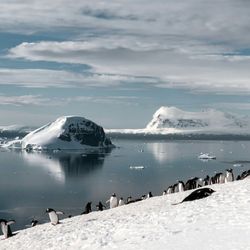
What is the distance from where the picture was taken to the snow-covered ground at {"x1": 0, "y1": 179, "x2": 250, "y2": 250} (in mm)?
15984

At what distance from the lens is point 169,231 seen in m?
17.4

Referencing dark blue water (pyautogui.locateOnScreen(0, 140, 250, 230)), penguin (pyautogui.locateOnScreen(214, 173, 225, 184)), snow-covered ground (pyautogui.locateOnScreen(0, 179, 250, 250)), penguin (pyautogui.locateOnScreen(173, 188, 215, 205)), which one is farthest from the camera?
dark blue water (pyautogui.locateOnScreen(0, 140, 250, 230))

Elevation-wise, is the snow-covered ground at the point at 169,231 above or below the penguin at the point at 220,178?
above

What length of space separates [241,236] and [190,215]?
3.66m

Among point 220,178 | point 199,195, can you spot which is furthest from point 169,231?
point 220,178

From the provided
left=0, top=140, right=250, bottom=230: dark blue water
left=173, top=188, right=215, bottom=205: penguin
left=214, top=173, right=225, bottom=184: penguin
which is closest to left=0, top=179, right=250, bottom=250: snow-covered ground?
left=173, top=188, right=215, bottom=205: penguin

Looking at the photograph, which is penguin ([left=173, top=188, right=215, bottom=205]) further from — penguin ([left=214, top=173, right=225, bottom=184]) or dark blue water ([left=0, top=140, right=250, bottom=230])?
dark blue water ([left=0, top=140, right=250, bottom=230])

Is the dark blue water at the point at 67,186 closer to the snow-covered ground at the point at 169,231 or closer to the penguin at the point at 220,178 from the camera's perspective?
the penguin at the point at 220,178

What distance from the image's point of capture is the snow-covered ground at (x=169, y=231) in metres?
16.0

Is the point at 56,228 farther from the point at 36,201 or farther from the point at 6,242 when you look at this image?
the point at 36,201

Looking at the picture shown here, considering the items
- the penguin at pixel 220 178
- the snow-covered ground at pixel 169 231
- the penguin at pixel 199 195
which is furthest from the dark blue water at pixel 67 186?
the snow-covered ground at pixel 169 231

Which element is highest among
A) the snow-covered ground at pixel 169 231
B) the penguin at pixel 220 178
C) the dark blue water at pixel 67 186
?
the snow-covered ground at pixel 169 231

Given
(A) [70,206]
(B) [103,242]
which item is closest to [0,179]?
(A) [70,206]

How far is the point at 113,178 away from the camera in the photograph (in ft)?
303
